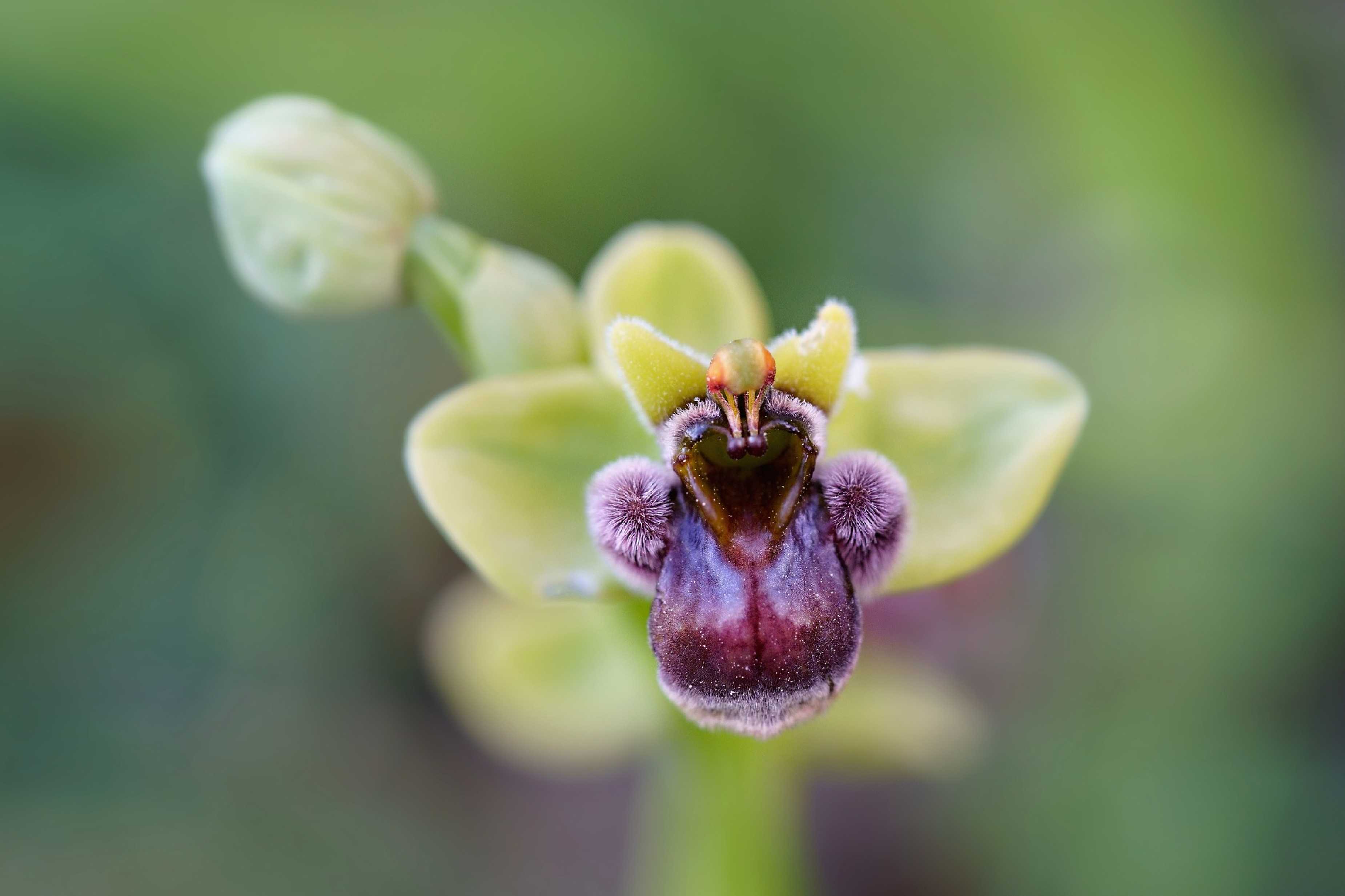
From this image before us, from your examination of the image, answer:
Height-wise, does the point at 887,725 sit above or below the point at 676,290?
below

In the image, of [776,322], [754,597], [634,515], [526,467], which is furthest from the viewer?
[776,322]

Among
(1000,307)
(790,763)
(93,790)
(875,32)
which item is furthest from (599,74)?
(93,790)

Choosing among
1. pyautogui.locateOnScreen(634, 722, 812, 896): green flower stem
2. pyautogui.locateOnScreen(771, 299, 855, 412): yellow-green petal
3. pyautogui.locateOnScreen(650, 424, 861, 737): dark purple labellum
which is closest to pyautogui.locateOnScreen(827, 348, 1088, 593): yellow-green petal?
pyautogui.locateOnScreen(771, 299, 855, 412): yellow-green petal

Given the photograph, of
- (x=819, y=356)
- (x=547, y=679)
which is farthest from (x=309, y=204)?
(x=547, y=679)

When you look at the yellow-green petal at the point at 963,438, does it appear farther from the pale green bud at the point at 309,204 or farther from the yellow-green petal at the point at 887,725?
the yellow-green petal at the point at 887,725

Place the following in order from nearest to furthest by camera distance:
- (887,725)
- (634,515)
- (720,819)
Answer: (634,515), (720,819), (887,725)

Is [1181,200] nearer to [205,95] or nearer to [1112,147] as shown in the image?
[1112,147]

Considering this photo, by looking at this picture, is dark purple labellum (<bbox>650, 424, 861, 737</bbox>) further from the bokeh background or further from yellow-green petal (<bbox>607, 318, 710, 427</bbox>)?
the bokeh background

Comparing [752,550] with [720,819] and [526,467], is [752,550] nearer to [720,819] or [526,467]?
[526,467]
